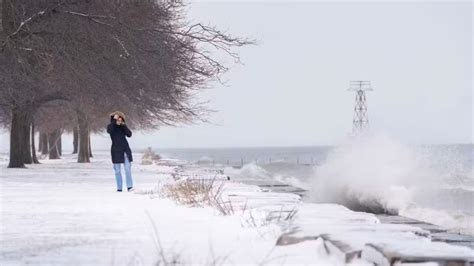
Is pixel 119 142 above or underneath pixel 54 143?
underneath

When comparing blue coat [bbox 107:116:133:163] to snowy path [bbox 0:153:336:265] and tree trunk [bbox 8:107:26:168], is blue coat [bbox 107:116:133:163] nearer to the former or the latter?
snowy path [bbox 0:153:336:265]

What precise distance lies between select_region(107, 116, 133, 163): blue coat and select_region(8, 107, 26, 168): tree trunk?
14.4m

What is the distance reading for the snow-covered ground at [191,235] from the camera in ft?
19.2

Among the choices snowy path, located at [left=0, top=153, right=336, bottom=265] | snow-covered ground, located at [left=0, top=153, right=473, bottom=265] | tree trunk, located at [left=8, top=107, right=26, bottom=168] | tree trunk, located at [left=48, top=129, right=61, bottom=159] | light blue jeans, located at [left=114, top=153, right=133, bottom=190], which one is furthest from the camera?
tree trunk, located at [left=48, top=129, right=61, bottom=159]

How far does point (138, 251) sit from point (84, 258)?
55 cm

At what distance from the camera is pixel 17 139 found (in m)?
29.6

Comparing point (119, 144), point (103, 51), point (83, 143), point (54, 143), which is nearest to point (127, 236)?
point (119, 144)

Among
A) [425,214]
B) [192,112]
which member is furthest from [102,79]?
[425,214]

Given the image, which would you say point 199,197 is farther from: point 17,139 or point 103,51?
point 17,139

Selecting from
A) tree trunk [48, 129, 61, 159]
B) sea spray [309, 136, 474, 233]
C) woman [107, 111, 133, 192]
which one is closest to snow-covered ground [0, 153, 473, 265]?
woman [107, 111, 133, 192]

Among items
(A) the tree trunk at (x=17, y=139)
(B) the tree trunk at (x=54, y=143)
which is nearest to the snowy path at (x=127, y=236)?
(A) the tree trunk at (x=17, y=139)

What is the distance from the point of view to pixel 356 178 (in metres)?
19.7

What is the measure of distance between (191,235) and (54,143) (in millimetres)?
42295

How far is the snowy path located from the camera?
599cm
